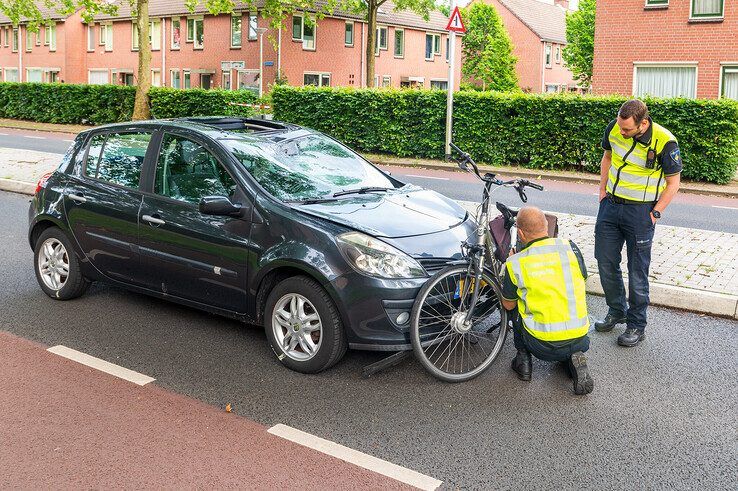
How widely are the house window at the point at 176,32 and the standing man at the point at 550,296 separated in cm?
5067

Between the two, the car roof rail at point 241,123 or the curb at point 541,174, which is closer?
the car roof rail at point 241,123

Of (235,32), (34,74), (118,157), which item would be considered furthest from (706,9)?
(34,74)

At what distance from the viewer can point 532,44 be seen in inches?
2689

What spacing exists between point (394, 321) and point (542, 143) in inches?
587

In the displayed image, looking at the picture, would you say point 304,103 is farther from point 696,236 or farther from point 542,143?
point 696,236

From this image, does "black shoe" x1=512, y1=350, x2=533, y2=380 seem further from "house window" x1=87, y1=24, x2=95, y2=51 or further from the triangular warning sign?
"house window" x1=87, y1=24, x2=95, y2=51

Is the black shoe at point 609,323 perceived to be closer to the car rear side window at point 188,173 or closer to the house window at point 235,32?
the car rear side window at point 188,173

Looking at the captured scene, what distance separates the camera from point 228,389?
16.9ft

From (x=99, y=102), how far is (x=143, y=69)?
153 inches

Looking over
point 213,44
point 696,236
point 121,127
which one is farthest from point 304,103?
point 213,44

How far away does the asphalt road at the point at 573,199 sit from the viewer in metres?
12.1

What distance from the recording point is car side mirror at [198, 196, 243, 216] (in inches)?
223

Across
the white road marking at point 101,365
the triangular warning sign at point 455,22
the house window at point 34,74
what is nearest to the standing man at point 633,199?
the white road marking at point 101,365

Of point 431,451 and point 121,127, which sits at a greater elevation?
point 121,127
